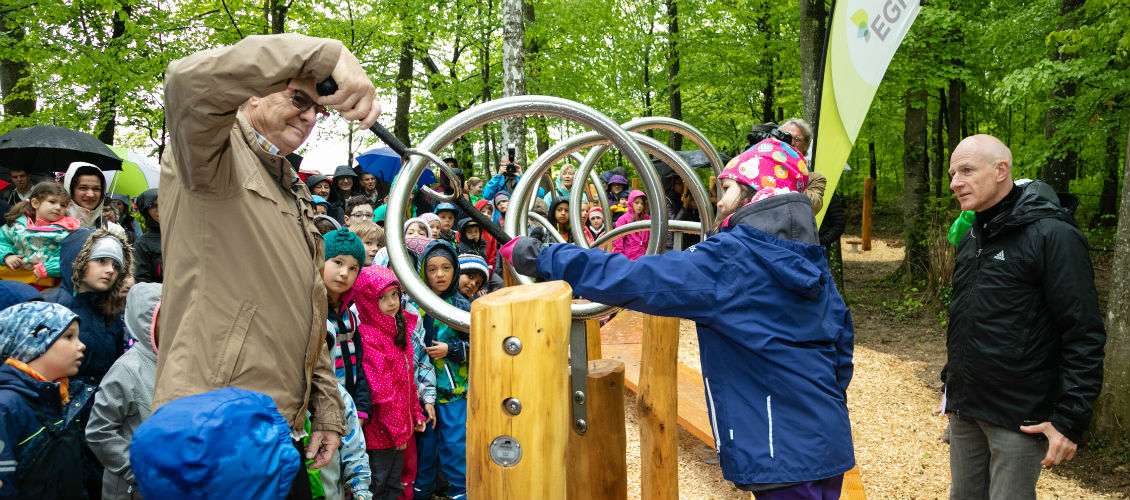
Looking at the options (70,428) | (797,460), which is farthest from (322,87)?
(70,428)

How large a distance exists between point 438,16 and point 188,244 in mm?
12576

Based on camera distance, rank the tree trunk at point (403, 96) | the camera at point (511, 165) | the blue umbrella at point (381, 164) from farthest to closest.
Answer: the tree trunk at point (403, 96)
the blue umbrella at point (381, 164)
the camera at point (511, 165)

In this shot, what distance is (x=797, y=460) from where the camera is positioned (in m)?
2.12

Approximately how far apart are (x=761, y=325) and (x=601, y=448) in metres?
0.94

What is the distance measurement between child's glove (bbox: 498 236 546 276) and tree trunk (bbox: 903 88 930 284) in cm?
946

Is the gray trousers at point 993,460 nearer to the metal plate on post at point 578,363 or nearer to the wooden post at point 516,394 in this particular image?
the metal plate on post at point 578,363

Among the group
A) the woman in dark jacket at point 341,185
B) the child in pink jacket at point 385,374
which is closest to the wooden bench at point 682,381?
the child in pink jacket at point 385,374

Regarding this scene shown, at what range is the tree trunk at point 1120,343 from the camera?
4516mm

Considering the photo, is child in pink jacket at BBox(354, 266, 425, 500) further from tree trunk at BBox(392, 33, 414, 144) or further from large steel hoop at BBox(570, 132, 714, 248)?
tree trunk at BBox(392, 33, 414, 144)

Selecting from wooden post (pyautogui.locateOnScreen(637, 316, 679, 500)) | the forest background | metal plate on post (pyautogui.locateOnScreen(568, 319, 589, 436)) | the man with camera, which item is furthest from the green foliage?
metal plate on post (pyautogui.locateOnScreen(568, 319, 589, 436))

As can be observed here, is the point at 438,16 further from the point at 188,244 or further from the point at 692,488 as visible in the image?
the point at 188,244

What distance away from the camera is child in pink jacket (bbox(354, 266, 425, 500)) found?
12.2ft

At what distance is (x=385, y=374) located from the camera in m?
3.74

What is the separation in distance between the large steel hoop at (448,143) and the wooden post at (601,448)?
94cm
